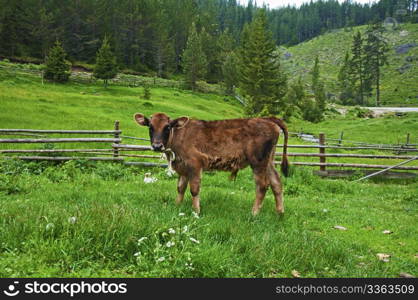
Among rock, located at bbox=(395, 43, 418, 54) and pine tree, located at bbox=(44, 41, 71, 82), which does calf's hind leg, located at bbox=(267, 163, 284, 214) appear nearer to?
pine tree, located at bbox=(44, 41, 71, 82)

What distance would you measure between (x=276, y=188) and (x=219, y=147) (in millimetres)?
1425

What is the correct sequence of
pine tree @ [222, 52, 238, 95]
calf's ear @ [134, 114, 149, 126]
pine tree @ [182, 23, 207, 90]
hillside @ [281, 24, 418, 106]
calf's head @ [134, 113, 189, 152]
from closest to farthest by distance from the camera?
1. calf's head @ [134, 113, 189, 152]
2. calf's ear @ [134, 114, 149, 126]
3. pine tree @ [182, 23, 207, 90]
4. pine tree @ [222, 52, 238, 95]
5. hillside @ [281, 24, 418, 106]

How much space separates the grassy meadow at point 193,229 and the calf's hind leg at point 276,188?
21 centimetres

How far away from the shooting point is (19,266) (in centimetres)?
307

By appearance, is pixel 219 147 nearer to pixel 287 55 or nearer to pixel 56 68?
pixel 56 68

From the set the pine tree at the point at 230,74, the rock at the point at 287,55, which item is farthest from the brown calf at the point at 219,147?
the rock at the point at 287,55

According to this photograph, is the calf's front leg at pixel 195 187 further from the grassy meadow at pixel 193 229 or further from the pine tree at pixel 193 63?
the pine tree at pixel 193 63

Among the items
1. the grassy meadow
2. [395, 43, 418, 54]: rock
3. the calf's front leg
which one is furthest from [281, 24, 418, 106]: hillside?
the calf's front leg

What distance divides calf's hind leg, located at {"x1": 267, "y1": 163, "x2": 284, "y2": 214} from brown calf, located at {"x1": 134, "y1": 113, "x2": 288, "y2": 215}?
2cm

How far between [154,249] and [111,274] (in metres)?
0.47

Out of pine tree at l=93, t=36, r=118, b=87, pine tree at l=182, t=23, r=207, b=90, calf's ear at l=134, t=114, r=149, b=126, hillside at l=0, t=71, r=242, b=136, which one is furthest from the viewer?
pine tree at l=182, t=23, r=207, b=90

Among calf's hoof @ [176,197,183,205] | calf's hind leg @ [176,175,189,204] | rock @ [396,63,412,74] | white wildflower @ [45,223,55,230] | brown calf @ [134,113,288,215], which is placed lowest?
calf's hoof @ [176,197,183,205]

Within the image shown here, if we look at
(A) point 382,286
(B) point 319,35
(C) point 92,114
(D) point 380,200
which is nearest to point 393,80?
(B) point 319,35

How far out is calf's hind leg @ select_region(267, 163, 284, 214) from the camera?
641 centimetres
